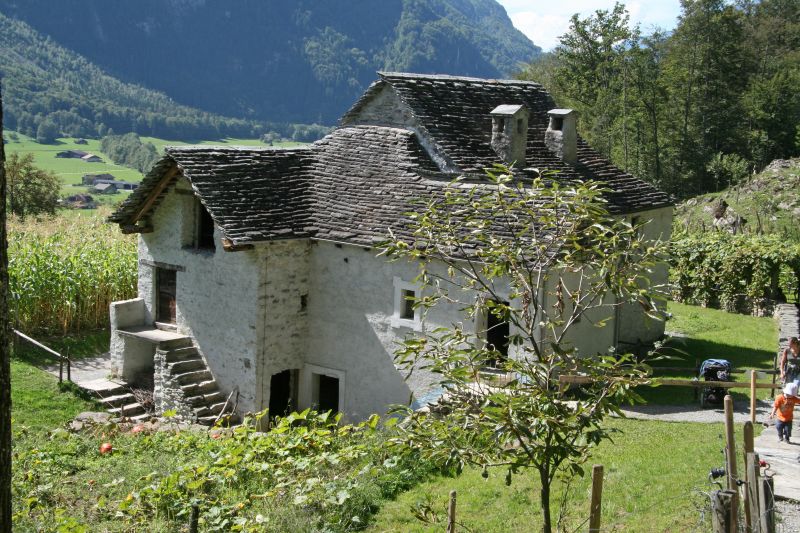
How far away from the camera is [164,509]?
12.2 metres

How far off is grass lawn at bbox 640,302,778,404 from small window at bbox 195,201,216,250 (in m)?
10.5

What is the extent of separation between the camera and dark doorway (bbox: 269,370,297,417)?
2114cm

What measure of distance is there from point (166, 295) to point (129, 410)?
3.01 m

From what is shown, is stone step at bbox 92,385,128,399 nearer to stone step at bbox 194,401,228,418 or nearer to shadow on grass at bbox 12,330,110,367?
shadow on grass at bbox 12,330,110,367

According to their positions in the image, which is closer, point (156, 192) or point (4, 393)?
point (4, 393)

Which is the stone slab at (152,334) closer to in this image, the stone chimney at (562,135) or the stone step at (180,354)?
the stone step at (180,354)

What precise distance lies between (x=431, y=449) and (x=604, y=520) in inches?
169

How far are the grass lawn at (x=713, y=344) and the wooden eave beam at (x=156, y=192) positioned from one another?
38.1ft

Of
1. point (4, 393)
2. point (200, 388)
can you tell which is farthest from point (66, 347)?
point (4, 393)

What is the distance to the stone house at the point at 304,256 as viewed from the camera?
2002cm

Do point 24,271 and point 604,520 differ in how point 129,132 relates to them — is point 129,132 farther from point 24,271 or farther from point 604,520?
point 604,520

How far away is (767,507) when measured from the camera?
8.80 meters

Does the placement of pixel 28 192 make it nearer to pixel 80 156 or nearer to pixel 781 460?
pixel 781 460

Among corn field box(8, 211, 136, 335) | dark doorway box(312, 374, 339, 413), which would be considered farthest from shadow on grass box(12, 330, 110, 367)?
dark doorway box(312, 374, 339, 413)
